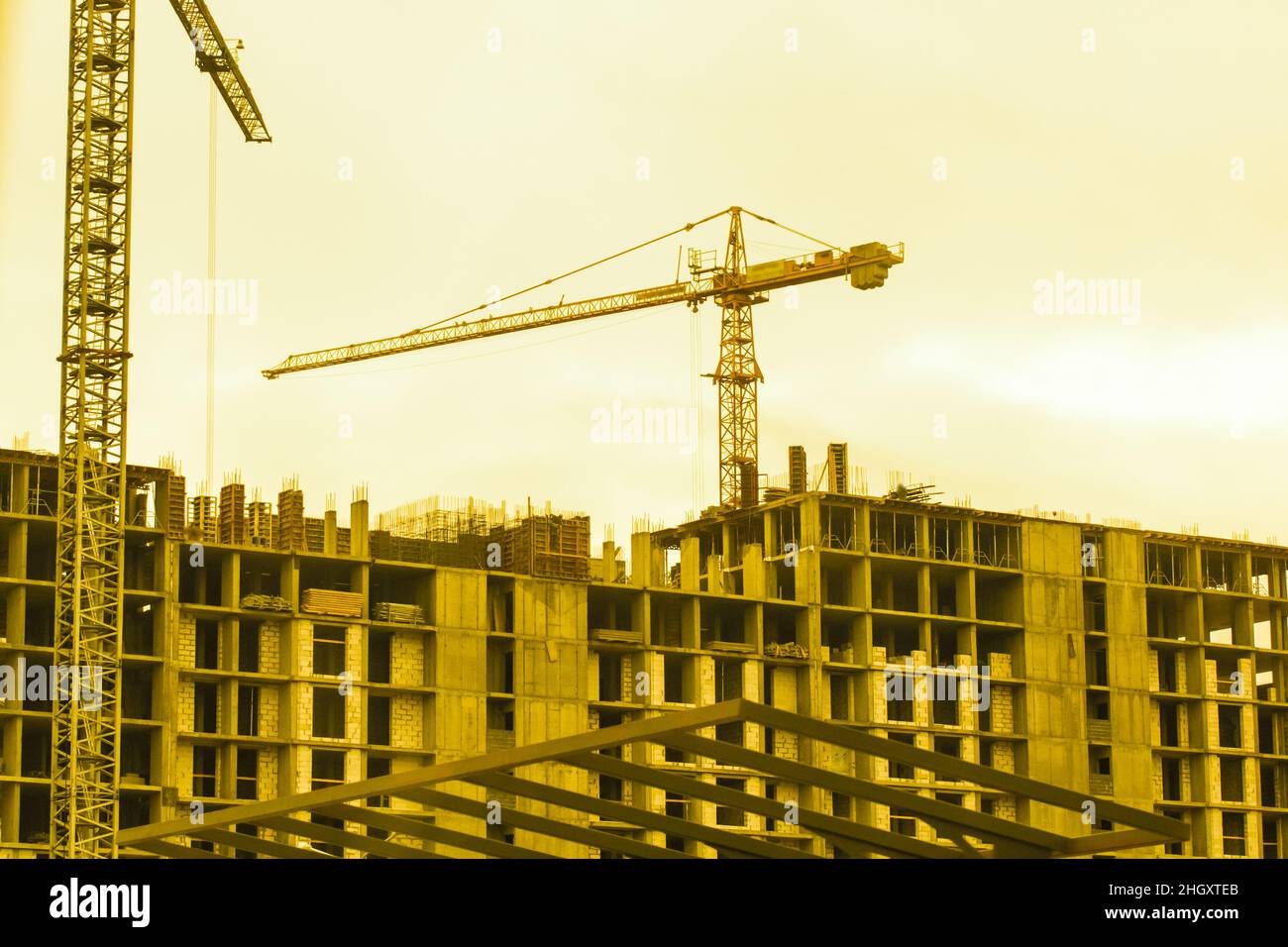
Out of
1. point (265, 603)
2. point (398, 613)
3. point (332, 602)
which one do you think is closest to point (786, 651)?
point (398, 613)

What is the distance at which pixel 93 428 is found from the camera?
250 feet

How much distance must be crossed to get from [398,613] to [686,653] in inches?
477

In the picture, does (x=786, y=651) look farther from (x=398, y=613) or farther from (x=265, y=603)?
(x=265, y=603)

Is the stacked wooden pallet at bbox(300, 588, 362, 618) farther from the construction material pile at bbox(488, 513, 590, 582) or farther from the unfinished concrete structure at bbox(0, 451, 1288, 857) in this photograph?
the construction material pile at bbox(488, 513, 590, 582)

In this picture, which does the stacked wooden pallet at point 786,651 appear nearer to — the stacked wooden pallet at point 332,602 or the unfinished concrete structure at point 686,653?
the unfinished concrete structure at point 686,653

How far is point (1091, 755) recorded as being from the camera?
100 meters

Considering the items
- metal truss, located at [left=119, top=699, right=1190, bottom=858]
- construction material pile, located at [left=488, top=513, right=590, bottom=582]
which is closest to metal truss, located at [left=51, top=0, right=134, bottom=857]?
construction material pile, located at [left=488, top=513, right=590, bottom=582]

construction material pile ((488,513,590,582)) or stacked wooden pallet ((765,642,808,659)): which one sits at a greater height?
construction material pile ((488,513,590,582))

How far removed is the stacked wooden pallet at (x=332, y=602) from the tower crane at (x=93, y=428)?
8952mm

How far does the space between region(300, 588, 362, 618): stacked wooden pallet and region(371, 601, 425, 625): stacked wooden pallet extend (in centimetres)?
160

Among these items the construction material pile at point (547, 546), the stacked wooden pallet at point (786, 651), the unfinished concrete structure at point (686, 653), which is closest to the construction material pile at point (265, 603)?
the unfinished concrete structure at point (686, 653)

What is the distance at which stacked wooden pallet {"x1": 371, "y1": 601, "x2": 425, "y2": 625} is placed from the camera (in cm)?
8656

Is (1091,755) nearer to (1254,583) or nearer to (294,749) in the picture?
(1254,583)
